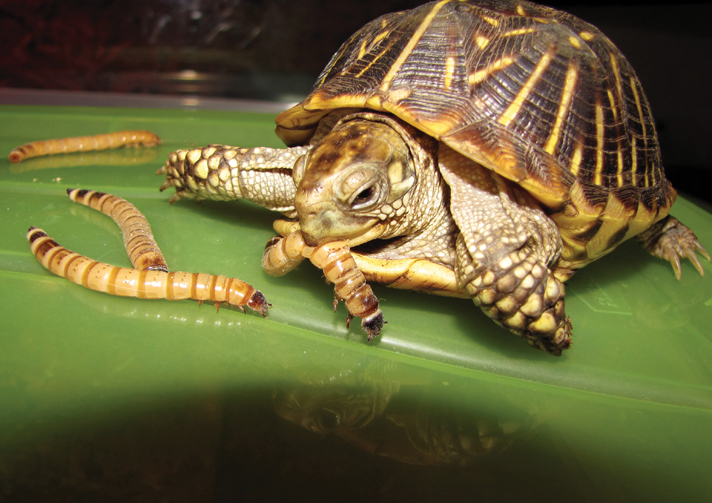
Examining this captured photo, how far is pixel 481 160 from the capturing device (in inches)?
62.7

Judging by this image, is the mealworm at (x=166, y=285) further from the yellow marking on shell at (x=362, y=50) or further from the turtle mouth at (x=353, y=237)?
the yellow marking on shell at (x=362, y=50)

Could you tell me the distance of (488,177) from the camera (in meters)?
1.83

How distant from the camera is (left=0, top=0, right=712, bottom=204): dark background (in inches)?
167

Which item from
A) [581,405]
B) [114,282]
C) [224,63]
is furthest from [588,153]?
[224,63]

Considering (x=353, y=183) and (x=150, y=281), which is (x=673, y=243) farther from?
(x=150, y=281)

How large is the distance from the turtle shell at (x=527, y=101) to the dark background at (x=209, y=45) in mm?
2828

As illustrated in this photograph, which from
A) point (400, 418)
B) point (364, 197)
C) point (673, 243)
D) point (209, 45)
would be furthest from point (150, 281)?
point (209, 45)

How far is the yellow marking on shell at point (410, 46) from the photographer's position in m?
1.78

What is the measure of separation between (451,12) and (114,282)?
179 centimetres

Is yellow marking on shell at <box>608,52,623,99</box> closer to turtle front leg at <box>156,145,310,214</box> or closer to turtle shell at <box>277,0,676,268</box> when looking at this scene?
turtle shell at <box>277,0,676,268</box>

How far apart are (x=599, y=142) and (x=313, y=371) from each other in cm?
148

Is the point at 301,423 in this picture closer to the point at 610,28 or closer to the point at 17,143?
the point at 17,143

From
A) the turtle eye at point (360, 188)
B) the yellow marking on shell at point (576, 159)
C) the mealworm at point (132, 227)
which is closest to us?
the turtle eye at point (360, 188)

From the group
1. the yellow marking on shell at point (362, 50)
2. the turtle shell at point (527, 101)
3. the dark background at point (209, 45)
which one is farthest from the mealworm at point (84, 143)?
the dark background at point (209, 45)
